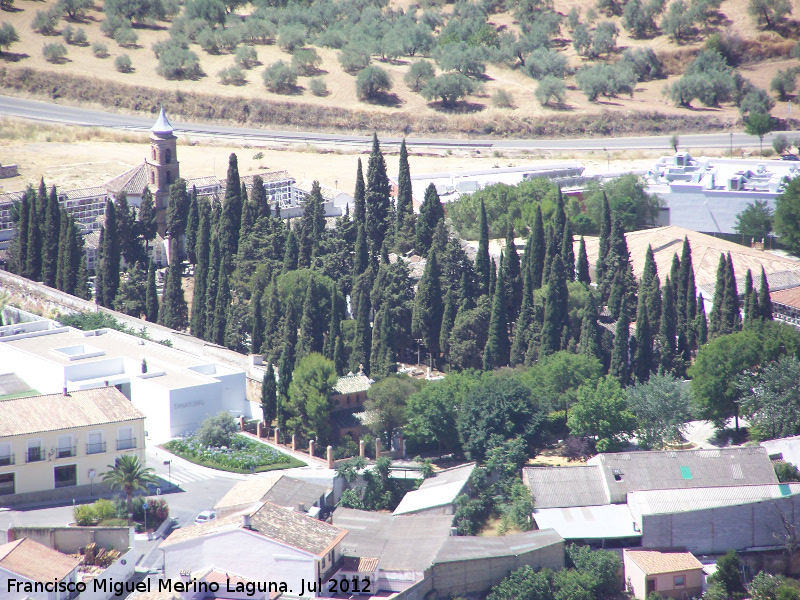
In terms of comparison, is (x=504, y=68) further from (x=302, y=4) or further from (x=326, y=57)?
(x=302, y=4)

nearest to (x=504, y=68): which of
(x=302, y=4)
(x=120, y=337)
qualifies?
(x=302, y=4)

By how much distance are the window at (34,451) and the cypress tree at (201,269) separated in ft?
74.7

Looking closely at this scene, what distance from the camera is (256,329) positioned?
71.6m

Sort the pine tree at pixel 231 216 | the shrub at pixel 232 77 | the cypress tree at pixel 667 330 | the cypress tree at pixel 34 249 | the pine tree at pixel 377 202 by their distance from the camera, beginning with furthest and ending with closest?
1. the shrub at pixel 232 77
2. the pine tree at pixel 377 202
3. the cypress tree at pixel 34 249
4. the pine tree at pixel 231 216
5. the cypress tree at pixel 667 330

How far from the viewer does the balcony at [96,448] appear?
179ft

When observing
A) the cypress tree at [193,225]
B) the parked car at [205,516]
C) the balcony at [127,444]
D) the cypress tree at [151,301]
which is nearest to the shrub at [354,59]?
the cypress tree at [193,225]

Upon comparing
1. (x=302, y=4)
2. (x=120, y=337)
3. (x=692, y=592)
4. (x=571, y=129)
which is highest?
(x=302, y=4)

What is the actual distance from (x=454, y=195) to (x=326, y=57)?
56.4m

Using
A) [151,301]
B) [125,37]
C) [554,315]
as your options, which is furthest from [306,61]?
[554,315]

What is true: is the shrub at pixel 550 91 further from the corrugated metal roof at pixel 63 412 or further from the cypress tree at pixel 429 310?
the corrugated metal roof at pixel 63 412

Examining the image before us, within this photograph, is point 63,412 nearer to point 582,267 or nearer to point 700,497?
point 700,497

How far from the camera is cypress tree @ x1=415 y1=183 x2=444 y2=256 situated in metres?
82.2

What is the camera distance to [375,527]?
5247 centimetres

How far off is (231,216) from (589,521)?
131 ft
